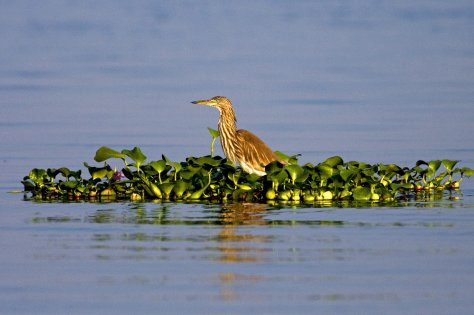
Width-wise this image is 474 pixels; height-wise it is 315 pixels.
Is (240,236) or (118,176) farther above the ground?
(118,176)

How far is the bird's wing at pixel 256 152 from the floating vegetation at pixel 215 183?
365 mm

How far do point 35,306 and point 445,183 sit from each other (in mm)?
11865

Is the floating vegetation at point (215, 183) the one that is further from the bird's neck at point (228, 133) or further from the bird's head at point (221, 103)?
the bird's head at point (221, 103)

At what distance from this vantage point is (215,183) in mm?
18672

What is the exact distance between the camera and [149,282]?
10984mm

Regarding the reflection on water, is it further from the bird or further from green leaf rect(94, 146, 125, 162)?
green leaf rect(94, 146, 125, 162)

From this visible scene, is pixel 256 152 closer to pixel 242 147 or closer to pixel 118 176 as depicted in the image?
pixel 242 147

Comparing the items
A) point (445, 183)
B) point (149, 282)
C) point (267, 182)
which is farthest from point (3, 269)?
point (445, 183)

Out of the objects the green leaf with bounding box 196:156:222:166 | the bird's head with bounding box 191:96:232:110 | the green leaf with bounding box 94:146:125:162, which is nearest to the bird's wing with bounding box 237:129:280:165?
the bird's head with bounding box 191:96:232:110

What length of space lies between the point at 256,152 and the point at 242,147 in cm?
29

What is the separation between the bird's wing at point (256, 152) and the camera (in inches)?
769

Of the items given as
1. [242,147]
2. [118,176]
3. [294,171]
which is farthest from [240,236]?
[242,147]

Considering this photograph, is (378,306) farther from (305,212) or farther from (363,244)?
(305,212)

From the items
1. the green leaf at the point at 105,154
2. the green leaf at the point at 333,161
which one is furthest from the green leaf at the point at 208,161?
the green leaf at the point at 333,161
